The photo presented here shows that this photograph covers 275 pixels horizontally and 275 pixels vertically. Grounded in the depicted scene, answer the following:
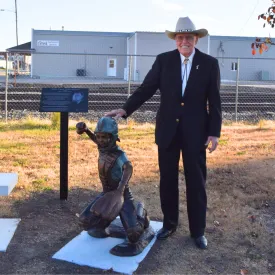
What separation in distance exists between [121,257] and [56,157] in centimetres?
408

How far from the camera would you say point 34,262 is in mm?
3871

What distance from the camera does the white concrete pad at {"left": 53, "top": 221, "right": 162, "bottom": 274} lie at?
147 inches

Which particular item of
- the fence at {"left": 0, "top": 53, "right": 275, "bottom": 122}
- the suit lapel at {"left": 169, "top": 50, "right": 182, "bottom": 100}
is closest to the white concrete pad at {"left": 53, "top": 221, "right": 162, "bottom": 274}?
the suit lapel at {"left": 169, "top": 50, "right": 182, "bottom": 100}

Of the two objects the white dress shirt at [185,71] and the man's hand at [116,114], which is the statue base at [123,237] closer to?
the man's hand at [116,114]

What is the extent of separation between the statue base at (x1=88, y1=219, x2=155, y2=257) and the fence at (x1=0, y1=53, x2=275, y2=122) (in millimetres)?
8895

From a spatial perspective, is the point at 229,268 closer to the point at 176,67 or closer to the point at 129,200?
the point at 129,200

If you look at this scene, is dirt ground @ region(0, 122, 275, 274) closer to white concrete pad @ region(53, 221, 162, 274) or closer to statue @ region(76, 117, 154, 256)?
white concrete pad @ region(53, 221, 162, 274)

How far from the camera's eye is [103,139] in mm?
3764

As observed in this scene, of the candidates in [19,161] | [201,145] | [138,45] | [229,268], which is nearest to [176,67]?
[201,145]

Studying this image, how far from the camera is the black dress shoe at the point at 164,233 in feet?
14.3

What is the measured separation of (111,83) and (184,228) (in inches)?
858

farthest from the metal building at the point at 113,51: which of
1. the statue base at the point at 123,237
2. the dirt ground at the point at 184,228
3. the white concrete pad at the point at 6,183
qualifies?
the statue base at the point at 123,237

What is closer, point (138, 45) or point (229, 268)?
point (229, 268)

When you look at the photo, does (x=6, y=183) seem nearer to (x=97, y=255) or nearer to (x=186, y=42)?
(x=97, y=255)
